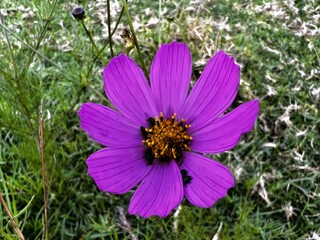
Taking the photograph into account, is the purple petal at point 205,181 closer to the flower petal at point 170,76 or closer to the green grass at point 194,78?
the flower petal at point 170,76

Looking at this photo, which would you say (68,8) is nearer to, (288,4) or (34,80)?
(34,80)

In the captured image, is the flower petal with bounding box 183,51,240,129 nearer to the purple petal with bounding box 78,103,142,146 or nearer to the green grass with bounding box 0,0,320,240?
the purple petal with bounding box 78,103,142,146

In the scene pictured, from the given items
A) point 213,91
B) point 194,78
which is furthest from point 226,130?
point 194,78

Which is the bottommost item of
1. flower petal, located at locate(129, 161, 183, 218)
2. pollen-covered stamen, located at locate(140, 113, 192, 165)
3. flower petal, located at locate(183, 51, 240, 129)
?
flower petal, located at locate(129, 161, 183, 218)

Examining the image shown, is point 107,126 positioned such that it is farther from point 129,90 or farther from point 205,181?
point 205,181

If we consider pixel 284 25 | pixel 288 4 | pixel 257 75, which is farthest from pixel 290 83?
pixel 288 4

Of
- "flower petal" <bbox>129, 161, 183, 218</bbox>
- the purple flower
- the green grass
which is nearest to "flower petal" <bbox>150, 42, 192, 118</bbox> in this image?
the purple flower

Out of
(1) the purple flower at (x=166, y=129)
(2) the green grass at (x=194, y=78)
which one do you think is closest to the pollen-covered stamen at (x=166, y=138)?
(1) the purple flower at (x=166, y=129)

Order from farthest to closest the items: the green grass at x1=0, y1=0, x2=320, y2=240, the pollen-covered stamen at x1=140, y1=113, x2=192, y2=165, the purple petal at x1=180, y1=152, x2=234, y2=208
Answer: the green grass at x1=0, y1=0, x2=320, y2=240 → the pollen-covered stamen at x1=140, y1=113, x2=192, y2=165 → the purple petal at x1=180, y1=152, x2=234, y2=208
